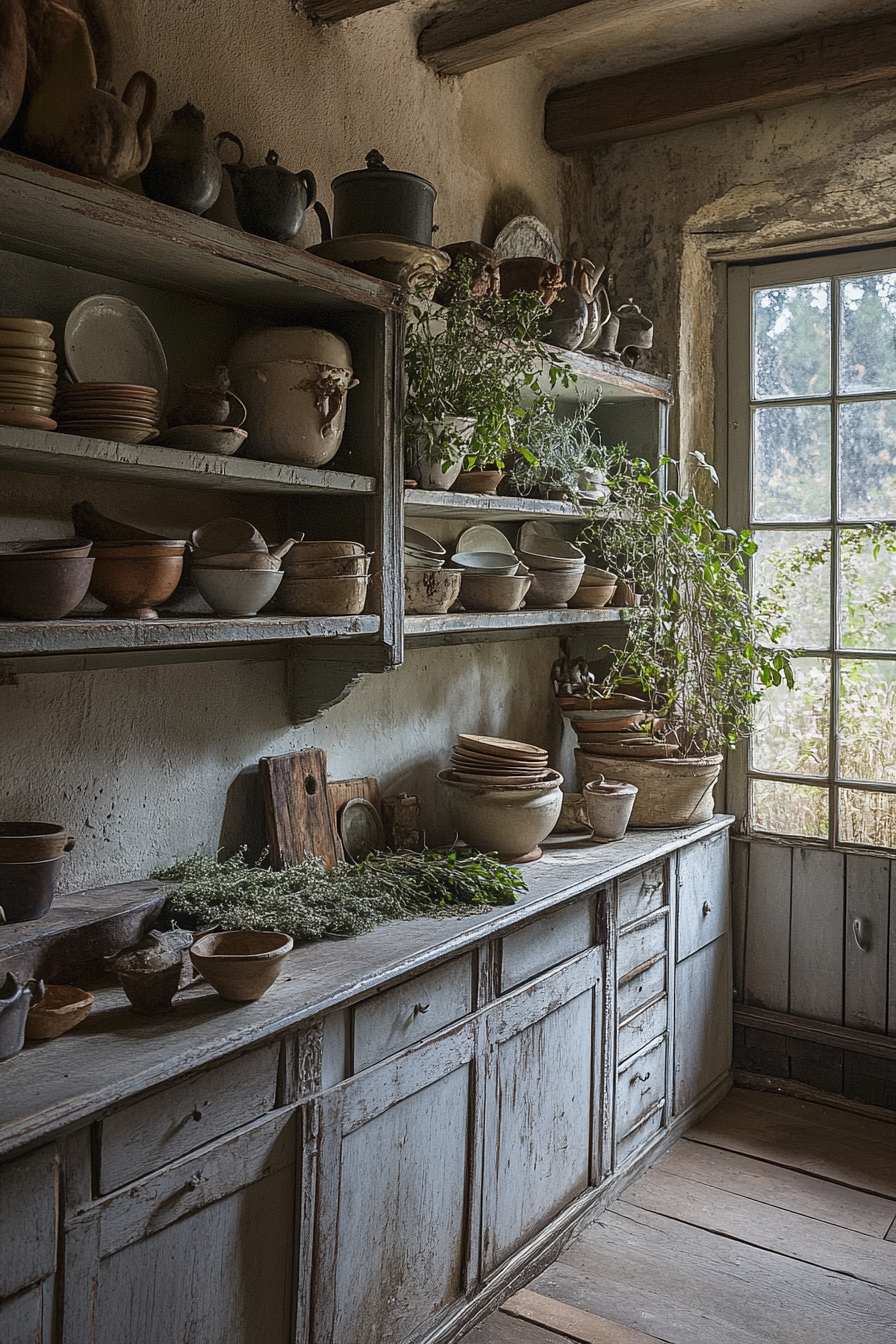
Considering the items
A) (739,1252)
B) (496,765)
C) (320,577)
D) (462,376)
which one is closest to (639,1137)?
(739,1252)

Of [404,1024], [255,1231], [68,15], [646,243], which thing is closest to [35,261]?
[68,15]

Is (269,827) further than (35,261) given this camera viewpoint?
Yes

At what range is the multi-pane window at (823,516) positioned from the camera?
3.38 metres

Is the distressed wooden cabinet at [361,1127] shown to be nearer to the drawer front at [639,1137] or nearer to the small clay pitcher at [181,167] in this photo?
the drawer front at [639,1137]

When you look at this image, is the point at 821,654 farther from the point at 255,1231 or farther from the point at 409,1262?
the point at 255,1231

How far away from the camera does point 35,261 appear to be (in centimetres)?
195

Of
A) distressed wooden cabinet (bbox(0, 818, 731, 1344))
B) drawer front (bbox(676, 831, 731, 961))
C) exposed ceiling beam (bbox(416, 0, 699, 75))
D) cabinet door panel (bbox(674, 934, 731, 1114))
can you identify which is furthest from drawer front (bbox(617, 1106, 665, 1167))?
exposed ceiling beam (bbox(416, 0, 699, 75))

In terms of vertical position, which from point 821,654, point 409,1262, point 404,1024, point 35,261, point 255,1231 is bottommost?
point 409,1262

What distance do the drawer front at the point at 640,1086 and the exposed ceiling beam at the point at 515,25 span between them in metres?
2.71

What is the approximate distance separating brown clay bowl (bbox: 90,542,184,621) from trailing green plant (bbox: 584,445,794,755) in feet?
5.16

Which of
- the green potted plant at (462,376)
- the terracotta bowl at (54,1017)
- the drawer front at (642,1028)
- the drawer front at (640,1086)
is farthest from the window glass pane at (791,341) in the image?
the terracotta bowl at (54,1017)

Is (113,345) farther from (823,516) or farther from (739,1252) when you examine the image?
(739,1252)

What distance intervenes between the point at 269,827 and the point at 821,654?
1.96m

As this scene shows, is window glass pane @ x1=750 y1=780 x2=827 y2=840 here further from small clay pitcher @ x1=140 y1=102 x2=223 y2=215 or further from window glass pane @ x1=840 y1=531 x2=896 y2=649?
small clay pitcher @ x1=140 y1=102 x2=223 y2=215
